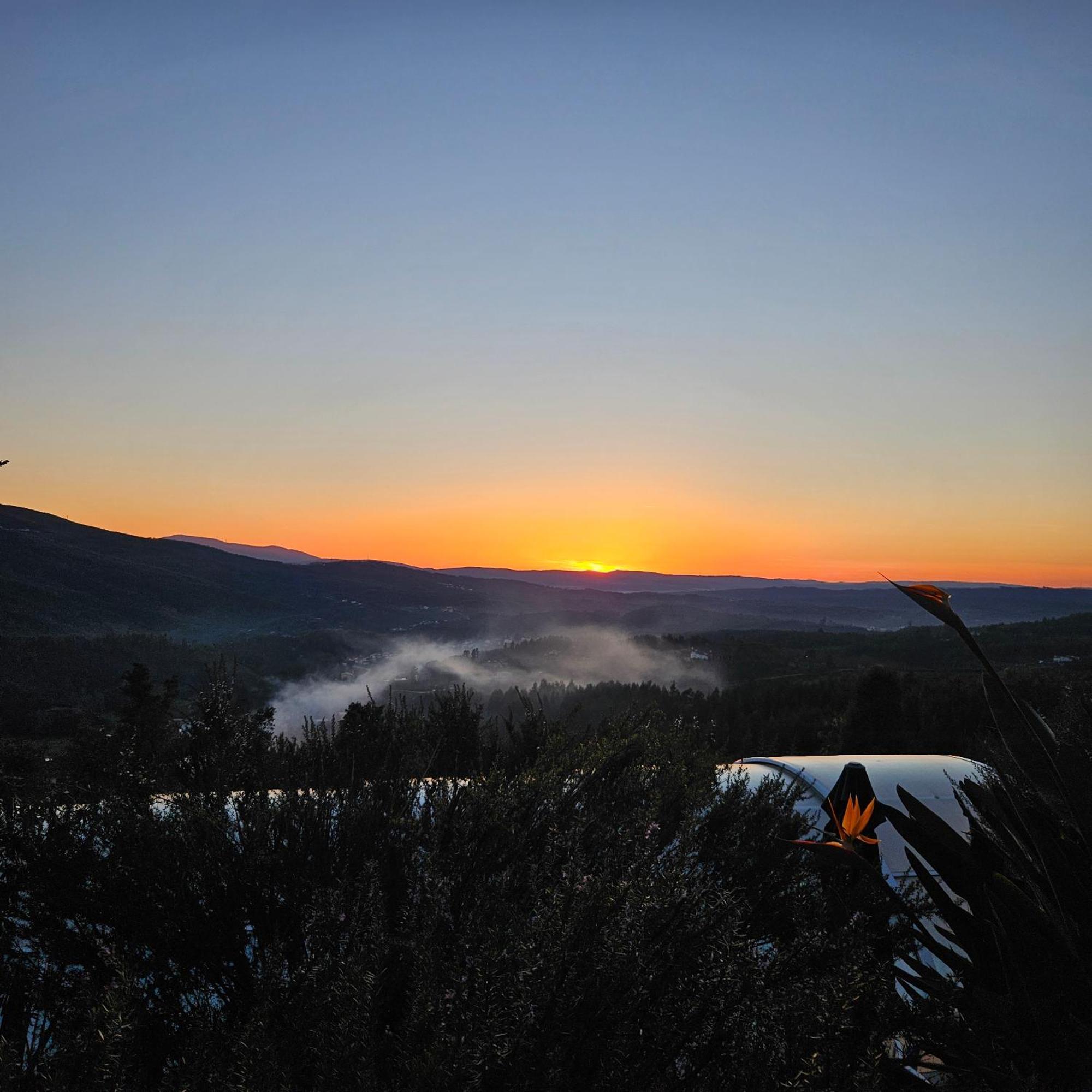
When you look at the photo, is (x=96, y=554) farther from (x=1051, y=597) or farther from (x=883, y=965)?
(x=1051, y=597)

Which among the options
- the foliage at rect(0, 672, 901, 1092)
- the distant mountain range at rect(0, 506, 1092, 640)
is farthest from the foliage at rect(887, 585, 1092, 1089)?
the distant mountain range at rect(0, 506, 1092, 640)

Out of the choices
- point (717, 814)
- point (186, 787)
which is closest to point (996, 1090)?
point (717, 814)

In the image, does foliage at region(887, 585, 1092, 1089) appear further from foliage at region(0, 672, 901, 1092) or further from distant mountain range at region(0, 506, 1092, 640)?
distant mountain range at region(0, 506, 1092, 640)

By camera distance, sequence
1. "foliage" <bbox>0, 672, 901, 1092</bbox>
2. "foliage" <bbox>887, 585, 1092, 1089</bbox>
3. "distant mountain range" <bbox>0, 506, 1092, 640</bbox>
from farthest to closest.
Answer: "distant mountain range" <bbox>0, 506, 1092, 640</bbox> → "foliage" <bbox>887, 585, 1092, 1089</bbox> → "foliage" <bbox>0, 672, 901, 1092</bbox>

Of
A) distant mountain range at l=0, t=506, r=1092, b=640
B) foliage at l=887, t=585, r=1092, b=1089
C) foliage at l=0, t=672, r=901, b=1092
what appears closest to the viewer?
foliage at l=0, t=672, r=901, b=1092

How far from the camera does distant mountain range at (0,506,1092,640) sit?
61438mm

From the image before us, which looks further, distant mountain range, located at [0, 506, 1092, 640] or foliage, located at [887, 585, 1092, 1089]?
distant mountain range, located at [0, 506, 1092, 640]

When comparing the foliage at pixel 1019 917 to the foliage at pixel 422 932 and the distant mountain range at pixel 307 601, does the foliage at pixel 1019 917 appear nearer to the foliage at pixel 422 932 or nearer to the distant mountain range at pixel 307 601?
the foliage at pixel 422 932

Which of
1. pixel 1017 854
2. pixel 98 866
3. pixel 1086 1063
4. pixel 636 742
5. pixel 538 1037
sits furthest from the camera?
pixel 636 742

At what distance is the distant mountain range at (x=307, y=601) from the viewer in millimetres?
61438

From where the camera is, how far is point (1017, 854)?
7.54 ft

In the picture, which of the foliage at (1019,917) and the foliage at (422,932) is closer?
the foliage at (422,932)

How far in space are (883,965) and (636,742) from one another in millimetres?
2393

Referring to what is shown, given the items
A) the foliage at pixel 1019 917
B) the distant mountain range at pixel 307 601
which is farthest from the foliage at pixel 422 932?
the distant mountain range at pixel 307 601
